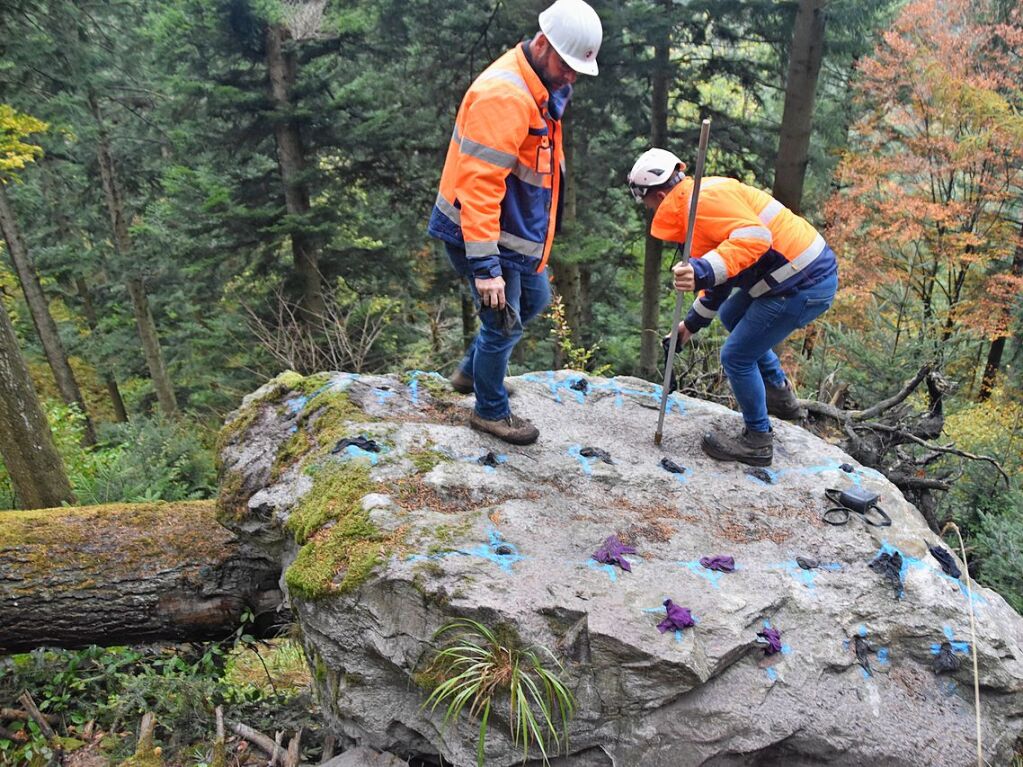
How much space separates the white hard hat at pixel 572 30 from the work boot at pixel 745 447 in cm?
237

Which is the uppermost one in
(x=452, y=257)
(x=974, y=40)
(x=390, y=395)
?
(x=974, y=40)

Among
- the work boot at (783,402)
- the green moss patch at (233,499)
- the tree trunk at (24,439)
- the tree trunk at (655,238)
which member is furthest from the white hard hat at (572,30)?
the tree trunk at (655,238)

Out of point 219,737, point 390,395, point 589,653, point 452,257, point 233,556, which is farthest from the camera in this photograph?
point 390,395

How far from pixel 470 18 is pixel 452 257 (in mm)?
8972

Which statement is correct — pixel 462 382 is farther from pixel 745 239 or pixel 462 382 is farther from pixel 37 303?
pixel 37 303

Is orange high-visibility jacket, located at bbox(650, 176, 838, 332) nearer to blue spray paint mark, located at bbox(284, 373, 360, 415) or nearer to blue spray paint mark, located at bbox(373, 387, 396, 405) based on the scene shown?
blue spray paint mark, located at bbox(373, 387, 396, 405)

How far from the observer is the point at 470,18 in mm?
10578

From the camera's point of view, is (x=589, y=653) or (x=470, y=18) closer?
(x=589, y=653)

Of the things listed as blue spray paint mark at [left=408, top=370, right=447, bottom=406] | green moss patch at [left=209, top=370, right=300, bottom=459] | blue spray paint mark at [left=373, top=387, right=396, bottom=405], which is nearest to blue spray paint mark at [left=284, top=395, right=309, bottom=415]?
green moss patch at [left=209, top=370, right=300, bottom=459]

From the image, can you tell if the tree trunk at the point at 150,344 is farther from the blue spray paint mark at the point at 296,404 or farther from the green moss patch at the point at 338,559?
the green moss patch at the point at 338,559

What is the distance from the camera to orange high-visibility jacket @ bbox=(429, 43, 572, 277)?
290cm

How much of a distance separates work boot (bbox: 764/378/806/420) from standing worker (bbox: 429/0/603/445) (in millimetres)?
2125

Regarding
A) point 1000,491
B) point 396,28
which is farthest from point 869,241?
point 396,28

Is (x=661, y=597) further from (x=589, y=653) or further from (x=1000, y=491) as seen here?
(x=1000, y=491)
